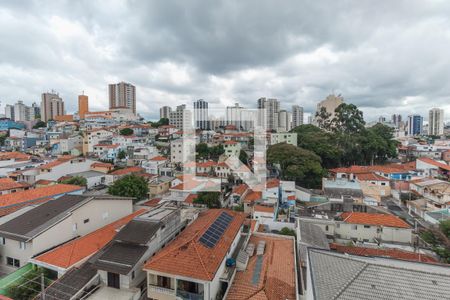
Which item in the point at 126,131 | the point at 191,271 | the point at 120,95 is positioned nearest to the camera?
the point at 191,271

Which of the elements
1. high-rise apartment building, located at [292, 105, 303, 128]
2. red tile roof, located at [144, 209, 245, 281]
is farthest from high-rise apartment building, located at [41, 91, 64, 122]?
red tile roof, located at [144, 209, 245, 281]

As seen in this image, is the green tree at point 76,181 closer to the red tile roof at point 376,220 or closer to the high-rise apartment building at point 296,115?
the red tile roof at point 376,220

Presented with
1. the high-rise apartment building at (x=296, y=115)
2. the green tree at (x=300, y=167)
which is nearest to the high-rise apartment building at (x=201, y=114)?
the high-rise apartment building at (x=296, y=115)

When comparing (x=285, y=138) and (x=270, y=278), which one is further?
(x=285, y=138)

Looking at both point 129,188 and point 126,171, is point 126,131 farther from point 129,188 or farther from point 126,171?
point 129,188

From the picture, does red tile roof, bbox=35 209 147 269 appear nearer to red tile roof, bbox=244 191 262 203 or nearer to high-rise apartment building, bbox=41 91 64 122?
red tile roof, bbox=244 191 262 203

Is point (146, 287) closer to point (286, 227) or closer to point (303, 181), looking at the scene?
point (286, 227)

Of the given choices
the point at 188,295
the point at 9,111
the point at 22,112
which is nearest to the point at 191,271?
the point at 188,295
